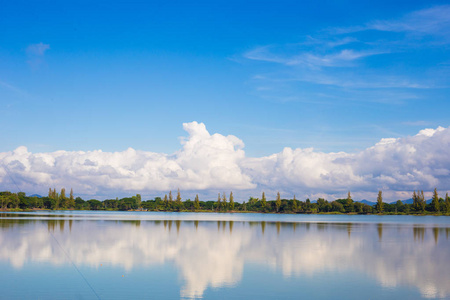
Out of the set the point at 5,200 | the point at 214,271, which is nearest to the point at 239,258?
the point at 214,271

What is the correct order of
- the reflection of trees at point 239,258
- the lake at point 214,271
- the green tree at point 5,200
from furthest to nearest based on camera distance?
the green tree at point 5,200 → the reflection of trees at point 239,258 → the lake at point 214,271

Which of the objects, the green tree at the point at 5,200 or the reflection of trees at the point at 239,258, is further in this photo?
the green tree at the point at 5,200

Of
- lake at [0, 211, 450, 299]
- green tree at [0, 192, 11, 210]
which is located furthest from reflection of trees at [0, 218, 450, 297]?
green tree at [0, 192, 11, 210]

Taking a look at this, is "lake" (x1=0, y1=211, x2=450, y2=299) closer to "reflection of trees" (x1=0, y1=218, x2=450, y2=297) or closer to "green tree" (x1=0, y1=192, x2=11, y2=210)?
"reflection of trees" (x1=0, y1=218, x2=450, y2=297)

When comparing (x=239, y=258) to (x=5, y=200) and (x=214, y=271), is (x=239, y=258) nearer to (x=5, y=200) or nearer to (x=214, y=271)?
(x=214, y=271)

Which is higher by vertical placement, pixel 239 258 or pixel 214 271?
pixel 214 271

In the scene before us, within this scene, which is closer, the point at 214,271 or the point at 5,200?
the point at 214,271

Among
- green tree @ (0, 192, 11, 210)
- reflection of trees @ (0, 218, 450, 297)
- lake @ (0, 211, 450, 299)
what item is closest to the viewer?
lake @ (0, 211, 450, 299)

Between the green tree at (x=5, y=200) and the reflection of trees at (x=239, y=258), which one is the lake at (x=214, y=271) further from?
the green tree at (x=5, y=200)

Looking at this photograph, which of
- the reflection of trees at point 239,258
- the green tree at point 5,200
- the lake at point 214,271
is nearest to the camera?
the lake at point 214,271

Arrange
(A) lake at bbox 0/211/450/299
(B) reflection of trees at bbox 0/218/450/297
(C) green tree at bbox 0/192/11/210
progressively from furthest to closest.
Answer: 1. (C) green tree at bbox 0/192/11/210
2. (B) reflection of trees at bbox 0/218/450/297
3. (A) lake at bbox 0/211/450/299

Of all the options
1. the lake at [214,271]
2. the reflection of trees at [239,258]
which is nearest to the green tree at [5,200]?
the reflection of trees at [239,258]

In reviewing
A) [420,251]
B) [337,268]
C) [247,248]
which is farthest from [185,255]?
[420,251]

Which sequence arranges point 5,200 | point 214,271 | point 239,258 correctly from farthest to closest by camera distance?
1. point 5,200
2. point 239,258
3. point 214,271
